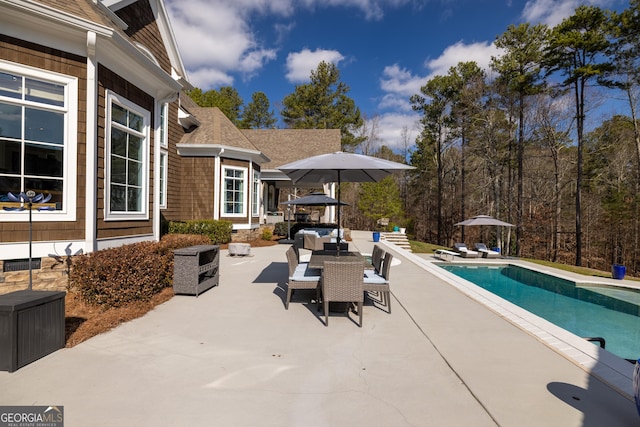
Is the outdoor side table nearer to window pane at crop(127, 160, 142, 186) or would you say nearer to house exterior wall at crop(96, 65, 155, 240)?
house exterior wall at crop(96, 65, 155, 240)

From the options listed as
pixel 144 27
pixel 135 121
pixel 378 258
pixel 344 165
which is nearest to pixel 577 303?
pixel 378 258

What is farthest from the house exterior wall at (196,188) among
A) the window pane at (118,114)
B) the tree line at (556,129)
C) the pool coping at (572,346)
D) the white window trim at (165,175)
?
the tree line at (556,129)

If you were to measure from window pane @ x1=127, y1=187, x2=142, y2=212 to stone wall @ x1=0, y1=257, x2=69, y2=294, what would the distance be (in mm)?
1761

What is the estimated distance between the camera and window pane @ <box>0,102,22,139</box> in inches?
179

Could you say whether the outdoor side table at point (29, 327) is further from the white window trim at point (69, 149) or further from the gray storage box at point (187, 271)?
the gray storage box at point (187, 271)

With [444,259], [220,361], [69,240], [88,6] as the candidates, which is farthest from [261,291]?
[444,259]

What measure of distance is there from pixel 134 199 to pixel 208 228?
5.39 meters

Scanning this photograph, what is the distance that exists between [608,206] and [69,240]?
1031 inches

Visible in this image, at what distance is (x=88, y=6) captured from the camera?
5.50m

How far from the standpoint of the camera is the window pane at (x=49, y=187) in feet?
15.7

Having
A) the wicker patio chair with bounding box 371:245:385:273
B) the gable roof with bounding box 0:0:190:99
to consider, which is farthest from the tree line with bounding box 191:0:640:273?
the gable roof with bounding box 0:0:190:99

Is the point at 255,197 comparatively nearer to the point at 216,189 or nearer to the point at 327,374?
the point at 216,189

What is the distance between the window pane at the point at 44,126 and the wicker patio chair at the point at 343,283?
4.93 metres

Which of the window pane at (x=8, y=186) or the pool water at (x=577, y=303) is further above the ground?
the window pane at (x=8, y=186)
